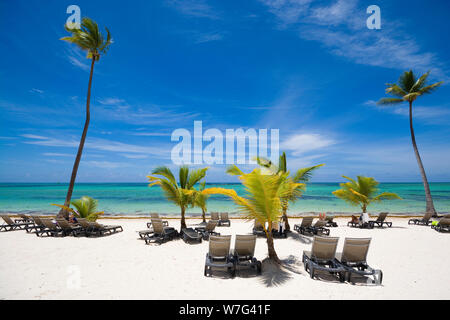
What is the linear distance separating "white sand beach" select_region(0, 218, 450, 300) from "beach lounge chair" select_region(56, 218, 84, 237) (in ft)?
4.19

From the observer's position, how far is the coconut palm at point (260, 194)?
504cm

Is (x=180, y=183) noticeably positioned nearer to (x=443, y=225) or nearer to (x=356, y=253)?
(x=356, y=253)

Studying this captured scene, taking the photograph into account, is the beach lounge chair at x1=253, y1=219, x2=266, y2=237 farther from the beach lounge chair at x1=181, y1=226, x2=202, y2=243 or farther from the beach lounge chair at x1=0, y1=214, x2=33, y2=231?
the beach lounge chair at x1=0, y1=214, x2=33, y2=231

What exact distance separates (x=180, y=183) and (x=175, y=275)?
5.11 meters

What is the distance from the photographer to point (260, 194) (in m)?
5.22

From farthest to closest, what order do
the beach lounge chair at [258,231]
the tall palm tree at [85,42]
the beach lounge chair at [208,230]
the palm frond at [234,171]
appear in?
1. the tall palm tree at [85,42]
2. the beach lounge chair at [258,231]
3. the beach lounge chair at [208,230]
4. the palm frond at [234,171]

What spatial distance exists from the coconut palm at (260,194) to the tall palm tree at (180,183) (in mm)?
3839

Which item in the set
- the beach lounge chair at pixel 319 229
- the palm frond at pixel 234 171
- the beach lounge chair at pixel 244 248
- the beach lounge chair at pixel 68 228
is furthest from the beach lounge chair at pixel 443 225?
the beach lounge chair at pixel 68 228

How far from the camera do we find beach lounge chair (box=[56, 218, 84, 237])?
9.06 metres

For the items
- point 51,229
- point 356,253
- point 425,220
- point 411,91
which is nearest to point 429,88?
point 411,91

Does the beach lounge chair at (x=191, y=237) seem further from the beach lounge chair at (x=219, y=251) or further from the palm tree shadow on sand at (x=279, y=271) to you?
the palm tree shadow on sand at (x=279, y=271)

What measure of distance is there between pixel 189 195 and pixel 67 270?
479cm
